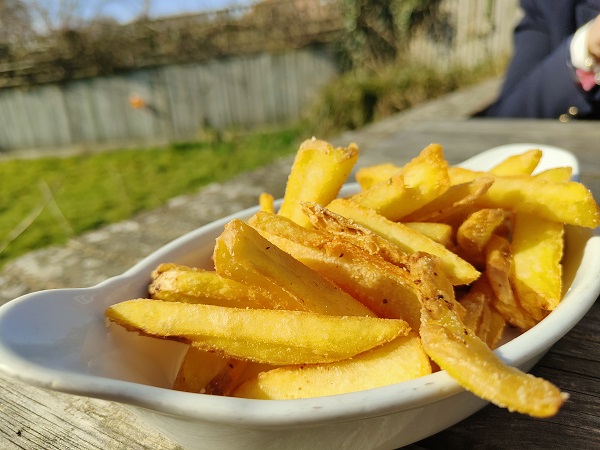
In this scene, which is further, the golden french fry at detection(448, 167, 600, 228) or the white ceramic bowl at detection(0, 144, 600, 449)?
the golden french fry at detection(448, 167, 600, 228)

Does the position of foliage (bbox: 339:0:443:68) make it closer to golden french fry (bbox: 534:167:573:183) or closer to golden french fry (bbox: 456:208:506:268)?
golden french fry (bbox: 534:167:573:183)

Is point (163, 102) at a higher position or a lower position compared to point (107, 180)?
higher

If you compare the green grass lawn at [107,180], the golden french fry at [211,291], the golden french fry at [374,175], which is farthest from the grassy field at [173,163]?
the golden french fry at [211,291]

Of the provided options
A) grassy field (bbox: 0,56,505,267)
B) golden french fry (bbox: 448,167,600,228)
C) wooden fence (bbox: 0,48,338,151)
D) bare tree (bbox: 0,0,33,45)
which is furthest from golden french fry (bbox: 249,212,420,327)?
bare tree (bbox: 0,0,33,45)

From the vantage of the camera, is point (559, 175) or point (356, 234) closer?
point (356, 234)

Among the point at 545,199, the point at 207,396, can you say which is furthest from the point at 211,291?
the point at 545,199

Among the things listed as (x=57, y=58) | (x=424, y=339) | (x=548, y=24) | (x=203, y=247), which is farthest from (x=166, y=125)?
(x=424, y=339)

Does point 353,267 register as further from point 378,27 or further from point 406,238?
point 378,27
